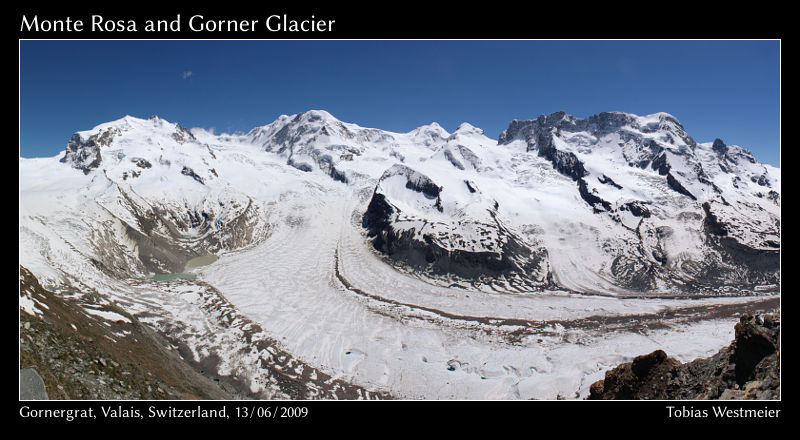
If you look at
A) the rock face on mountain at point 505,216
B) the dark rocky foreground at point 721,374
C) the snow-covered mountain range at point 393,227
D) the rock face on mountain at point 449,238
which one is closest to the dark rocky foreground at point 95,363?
the snow-covered mountain range at point 393,227

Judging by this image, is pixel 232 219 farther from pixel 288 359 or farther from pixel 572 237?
pixel 572 237

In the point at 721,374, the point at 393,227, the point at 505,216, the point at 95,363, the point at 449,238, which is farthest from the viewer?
the point at 505,216

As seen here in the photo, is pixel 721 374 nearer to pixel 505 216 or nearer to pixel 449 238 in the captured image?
pixel 449 238

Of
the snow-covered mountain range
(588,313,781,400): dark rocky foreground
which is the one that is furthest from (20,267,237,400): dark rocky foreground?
(588,313,781,400): dark rocky foreground

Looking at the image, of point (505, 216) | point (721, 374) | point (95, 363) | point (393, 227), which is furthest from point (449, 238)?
point (95, 363)

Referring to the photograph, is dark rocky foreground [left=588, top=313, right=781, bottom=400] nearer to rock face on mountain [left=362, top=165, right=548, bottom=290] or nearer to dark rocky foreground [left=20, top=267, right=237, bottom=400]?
dark rocky foreground [left=20, top=267, right=237, bottom=400]

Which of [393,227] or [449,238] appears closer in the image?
[449,238]

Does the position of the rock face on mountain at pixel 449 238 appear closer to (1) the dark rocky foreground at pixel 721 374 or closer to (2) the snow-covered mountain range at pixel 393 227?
(2) the snow-covered mountain range at pixel 393 227
